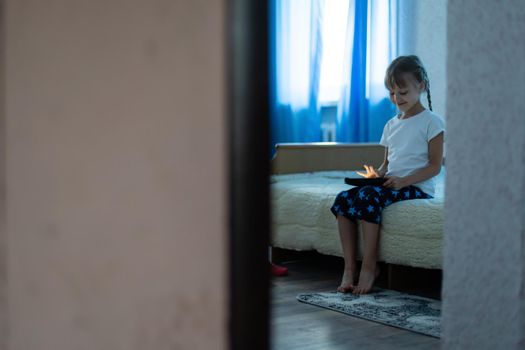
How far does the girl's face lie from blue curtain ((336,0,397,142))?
5.71ft

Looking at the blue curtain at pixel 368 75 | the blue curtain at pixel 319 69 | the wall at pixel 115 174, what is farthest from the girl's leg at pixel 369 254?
the blue curtain at pixel 368 75

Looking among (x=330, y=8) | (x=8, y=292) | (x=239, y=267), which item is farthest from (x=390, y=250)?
(x=330, y=8)

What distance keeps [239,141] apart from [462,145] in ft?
2.09

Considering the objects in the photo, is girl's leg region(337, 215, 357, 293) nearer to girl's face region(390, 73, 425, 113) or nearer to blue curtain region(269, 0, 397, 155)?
girl's face region(390, 73, 425, 113)

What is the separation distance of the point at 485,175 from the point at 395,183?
3.81 ft

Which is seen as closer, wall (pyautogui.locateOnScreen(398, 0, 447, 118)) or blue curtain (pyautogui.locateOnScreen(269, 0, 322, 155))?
blue curtain (pyautogui.locateOnScreen(269, 0, 322, 155))

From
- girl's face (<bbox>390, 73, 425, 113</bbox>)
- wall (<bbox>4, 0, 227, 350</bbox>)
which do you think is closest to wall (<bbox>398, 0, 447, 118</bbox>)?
girl's face (<bbox>390, 73, 425, 113</bbox>)

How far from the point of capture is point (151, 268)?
2.67 feet

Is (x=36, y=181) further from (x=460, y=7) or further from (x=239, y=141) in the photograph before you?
(x=460, y=7)

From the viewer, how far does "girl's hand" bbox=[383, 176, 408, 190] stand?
2383mm

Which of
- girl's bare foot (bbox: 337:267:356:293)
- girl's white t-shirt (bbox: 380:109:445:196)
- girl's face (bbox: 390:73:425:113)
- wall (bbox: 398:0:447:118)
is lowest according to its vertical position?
girl's bare foot (bbox: 337:267:356:293)

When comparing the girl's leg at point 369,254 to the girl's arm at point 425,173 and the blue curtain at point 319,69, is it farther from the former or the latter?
the blue curtain at point 319,69

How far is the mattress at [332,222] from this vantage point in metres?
2.19

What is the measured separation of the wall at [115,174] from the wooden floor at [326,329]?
734 millimetres
